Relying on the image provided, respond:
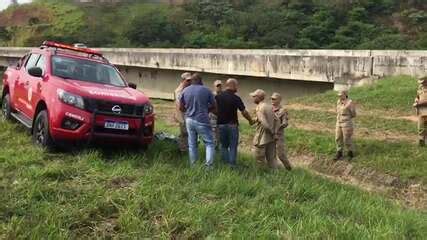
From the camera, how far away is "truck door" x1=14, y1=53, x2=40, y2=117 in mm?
9570

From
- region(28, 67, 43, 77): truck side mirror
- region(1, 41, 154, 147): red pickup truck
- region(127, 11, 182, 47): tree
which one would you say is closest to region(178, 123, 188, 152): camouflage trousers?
region(1, 41, 154, 147): red pickup truck

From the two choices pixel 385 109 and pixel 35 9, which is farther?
pixel 35 9

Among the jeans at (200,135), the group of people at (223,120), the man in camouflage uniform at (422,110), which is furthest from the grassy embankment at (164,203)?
the man in camouflage uniform at (422,110)

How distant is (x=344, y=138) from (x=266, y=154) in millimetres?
2832

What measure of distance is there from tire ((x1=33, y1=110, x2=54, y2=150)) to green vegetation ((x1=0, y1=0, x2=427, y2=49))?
24193mm

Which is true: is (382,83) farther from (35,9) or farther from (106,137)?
(35,9)

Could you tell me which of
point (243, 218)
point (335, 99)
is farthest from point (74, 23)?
point (243, 218)

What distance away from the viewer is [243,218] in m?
5.99

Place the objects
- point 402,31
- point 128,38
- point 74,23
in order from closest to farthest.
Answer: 1. point 402,31
2. point 128,38
3. point 74,23

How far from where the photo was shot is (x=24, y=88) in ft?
32.2

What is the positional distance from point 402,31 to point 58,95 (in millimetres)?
29236

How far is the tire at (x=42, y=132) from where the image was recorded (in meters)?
8.39

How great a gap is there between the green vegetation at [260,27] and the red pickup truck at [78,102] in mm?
23156

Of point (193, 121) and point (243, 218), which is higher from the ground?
point (193, 121)
